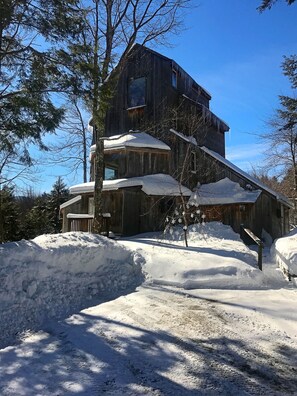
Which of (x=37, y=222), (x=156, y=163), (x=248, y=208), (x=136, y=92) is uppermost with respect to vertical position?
(x=136, y=92)

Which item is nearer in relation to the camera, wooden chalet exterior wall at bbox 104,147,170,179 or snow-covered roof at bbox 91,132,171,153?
snow-covered roof at bbox 91,132,171,153

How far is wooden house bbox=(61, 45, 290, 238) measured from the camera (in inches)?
672

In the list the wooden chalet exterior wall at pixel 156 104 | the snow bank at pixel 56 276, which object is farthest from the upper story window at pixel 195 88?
the snow bank at pixel 56 276

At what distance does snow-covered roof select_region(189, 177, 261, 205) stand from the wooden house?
194 mm

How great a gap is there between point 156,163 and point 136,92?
491 centimetres

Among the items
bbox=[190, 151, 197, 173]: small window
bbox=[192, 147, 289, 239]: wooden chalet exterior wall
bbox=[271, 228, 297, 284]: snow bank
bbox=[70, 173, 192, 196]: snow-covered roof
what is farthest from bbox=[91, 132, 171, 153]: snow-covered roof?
bbox=[271, 228, 297, 284]: snow bank

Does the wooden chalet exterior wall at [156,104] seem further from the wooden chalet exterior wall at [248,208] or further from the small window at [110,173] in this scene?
the small window at [110,173]

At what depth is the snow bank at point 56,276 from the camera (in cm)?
Answer: 581

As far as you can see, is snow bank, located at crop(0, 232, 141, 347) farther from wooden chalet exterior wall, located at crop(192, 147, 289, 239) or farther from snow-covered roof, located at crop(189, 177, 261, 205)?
wooden chalet exterior wall, located at crop(192, 147, 289, 239)

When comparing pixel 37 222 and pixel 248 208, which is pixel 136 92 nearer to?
pixel 248 208

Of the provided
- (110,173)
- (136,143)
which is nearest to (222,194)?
(136,143)

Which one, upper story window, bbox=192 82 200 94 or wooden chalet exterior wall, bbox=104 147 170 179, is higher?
upper story window, bbox=192 82 200 94

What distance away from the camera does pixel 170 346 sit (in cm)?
452

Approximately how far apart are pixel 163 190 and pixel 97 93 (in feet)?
28.1
